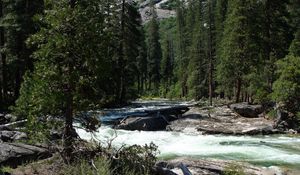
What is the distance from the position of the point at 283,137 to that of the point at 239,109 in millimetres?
7536

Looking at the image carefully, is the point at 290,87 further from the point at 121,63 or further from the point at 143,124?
the point at 121,63

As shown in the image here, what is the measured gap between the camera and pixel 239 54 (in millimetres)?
37156

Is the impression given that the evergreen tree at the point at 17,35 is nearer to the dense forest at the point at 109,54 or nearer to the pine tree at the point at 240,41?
the dense forest at the point at 109,54

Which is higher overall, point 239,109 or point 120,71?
point 120,71

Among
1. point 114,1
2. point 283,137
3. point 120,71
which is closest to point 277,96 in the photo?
point 283,137

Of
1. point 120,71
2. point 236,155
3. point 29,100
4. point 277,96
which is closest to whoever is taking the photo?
point 29,100

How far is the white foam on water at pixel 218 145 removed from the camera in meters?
18.3

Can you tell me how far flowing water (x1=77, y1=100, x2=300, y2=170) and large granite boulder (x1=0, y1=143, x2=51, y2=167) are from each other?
295cm

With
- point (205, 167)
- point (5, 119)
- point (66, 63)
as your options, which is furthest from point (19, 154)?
point (5, 119)

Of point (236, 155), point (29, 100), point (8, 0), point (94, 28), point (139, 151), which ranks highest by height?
point (8, 0)

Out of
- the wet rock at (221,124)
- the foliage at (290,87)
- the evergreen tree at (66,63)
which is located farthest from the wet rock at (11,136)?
the foliage at (290,87)

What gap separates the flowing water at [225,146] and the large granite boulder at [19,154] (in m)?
2.95

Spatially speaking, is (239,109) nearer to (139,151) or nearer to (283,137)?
(283,137)

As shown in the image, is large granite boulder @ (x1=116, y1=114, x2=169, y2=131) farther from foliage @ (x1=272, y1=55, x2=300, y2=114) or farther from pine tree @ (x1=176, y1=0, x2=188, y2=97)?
pine tree @ (x1=176, y1=0, x2=188, y2=97)
